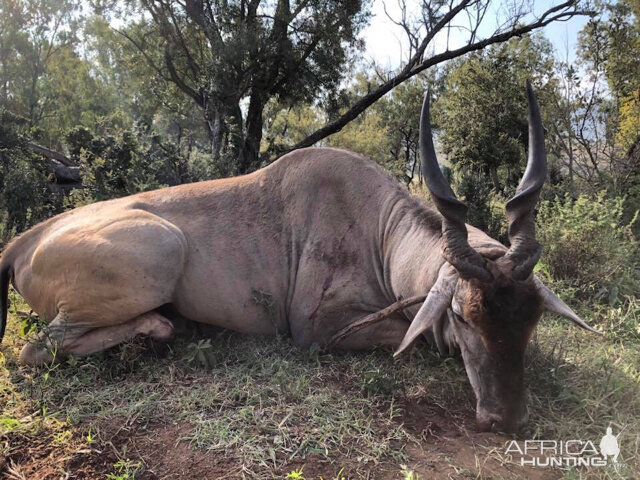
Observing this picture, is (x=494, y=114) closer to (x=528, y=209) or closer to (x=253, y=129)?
(x=253, y=129)

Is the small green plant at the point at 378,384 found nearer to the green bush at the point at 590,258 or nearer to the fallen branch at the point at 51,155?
the green bush at the point at 590,258

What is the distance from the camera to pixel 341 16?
14180mm

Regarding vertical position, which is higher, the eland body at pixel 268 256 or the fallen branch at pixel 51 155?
the fallen branch at pixel 51 155

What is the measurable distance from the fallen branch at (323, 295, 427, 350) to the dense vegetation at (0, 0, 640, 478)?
19 cm

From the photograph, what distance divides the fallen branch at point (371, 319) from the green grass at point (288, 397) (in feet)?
0.49

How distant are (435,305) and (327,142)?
24.5 m

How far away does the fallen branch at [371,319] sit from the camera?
3.37 m

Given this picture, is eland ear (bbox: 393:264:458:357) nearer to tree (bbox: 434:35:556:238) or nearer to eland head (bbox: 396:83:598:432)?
eland head (bbox: 396:83:598:432)

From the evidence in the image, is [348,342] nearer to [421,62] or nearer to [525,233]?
[525,233]

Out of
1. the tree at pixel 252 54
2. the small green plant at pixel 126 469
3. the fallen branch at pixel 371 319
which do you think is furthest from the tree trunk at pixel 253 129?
the small green plant at pixel 126 469

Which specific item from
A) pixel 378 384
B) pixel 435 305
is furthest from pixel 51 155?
pixel 435 305

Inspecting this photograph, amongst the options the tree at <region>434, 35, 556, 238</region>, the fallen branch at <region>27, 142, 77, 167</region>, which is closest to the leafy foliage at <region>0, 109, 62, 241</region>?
the fallen branch at <region>27, 142, 77, 167</region>

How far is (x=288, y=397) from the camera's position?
3184 millimetres

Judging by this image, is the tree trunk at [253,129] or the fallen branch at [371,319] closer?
the fallen branch at [371,319]
